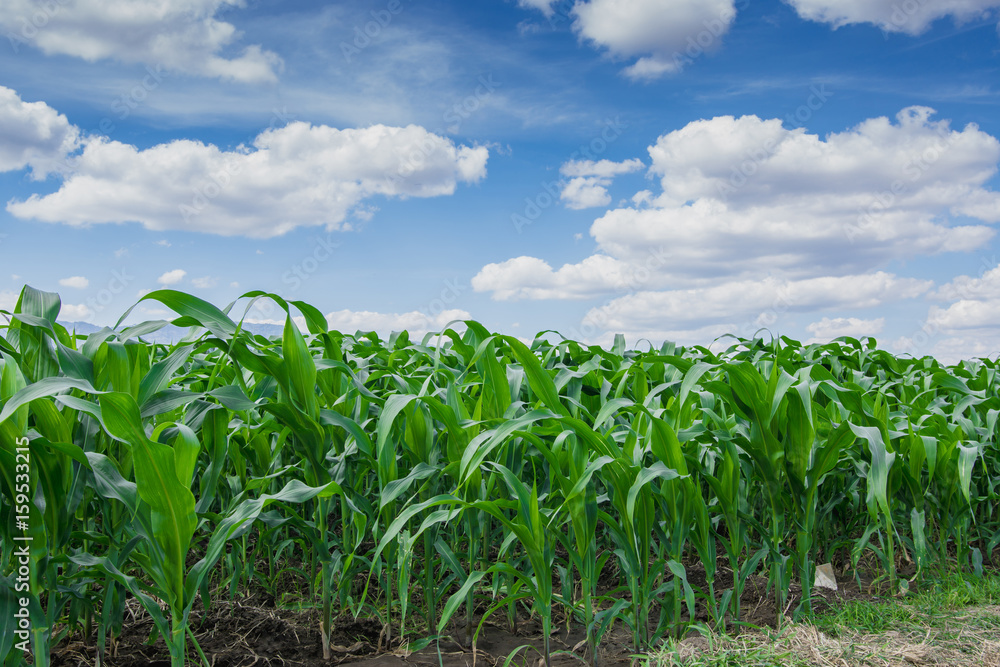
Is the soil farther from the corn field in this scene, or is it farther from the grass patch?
the grass patch

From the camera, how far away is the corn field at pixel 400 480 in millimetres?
1555

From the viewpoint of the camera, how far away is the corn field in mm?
1555

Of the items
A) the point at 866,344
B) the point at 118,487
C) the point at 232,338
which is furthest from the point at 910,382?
the point at 118,487

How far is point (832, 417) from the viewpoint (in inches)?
107

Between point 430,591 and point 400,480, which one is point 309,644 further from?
point 400,480

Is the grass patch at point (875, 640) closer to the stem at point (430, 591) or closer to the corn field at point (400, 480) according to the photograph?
the corn field at point (400, 480)

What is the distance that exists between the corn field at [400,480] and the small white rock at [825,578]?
0.12m

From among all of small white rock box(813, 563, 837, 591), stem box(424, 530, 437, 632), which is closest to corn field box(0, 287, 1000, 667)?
stem box(424, 530, 437, 632)

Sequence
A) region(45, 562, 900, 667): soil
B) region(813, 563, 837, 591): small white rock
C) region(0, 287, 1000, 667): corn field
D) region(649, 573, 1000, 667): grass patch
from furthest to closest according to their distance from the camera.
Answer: region(813, 563, 837, 591): small white rock → region(45, 562, 900, 667): soil → region(649, 573, 1000, 667): grass patch → region(0, 287, 1000, 667): corn field

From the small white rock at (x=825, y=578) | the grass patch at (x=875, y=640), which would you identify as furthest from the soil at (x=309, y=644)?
the small white rock at (x=825, y=578)

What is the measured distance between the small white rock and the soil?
0.31 m

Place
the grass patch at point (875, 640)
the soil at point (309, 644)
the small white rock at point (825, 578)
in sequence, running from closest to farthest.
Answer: the grass patch at point (875, 640) → the soil at point (309, 644) → the small white rock at point (825, 578)

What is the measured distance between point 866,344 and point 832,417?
312 centimetres

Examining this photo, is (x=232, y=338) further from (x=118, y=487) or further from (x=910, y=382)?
(x=910, y=382)
